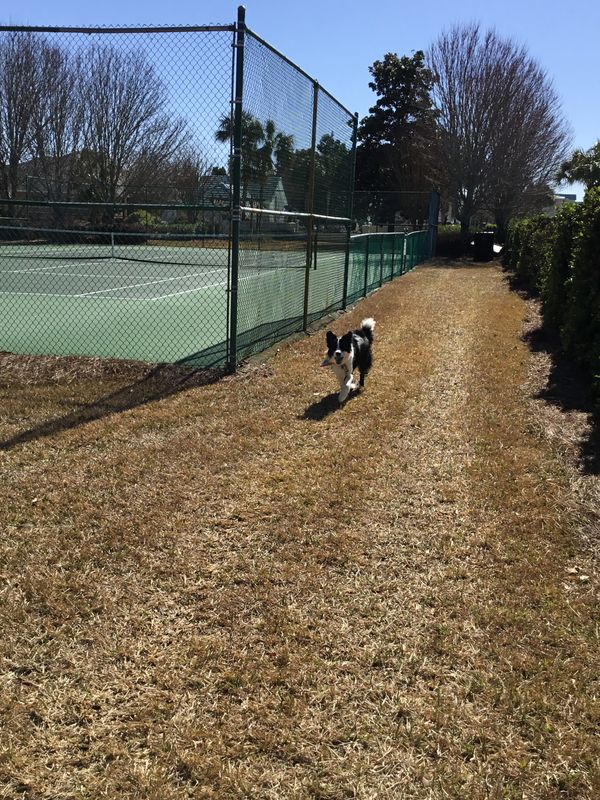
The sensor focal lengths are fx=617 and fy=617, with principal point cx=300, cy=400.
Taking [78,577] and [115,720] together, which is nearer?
[115,720]

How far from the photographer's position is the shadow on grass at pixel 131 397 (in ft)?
15.3

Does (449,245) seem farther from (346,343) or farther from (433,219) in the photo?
(346,343)

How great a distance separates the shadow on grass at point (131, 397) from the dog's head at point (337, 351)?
1343 millimetres

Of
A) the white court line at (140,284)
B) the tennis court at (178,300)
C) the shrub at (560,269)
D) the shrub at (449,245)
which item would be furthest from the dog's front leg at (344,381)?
the shrub at (449,245)

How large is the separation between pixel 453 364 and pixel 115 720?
20.3 ft

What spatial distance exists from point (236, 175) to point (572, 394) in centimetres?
388

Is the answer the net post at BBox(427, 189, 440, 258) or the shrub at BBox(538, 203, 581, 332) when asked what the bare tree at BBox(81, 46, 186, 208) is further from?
the net post at BBox(427, 189, 440, 258)

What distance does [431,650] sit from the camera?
2.53 meters

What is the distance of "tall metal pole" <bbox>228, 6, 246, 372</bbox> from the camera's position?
5500mm

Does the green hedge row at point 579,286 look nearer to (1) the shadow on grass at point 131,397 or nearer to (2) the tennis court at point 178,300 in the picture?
(2) the tennis court at point 178,300

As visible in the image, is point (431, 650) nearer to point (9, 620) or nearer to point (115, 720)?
point (115, 720)

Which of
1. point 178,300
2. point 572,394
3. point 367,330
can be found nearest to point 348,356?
point 367,330

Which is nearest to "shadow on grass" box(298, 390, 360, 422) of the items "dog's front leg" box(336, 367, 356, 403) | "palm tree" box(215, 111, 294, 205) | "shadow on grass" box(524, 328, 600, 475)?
"dog's front leg" box(336, 367, 356, 403)

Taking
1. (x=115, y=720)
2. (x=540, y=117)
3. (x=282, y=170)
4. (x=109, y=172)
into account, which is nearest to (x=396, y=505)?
(x=115, y=720)
